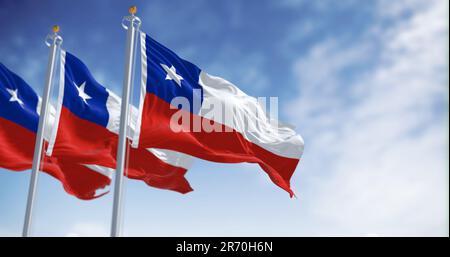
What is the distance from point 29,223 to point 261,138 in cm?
718

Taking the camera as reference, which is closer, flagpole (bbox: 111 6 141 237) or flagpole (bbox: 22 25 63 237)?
flagpole (bbox: 111 6 141 237)

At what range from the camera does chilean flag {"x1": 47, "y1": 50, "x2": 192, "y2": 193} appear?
13188 mm

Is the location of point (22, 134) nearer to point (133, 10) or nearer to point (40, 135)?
point (40, 135)

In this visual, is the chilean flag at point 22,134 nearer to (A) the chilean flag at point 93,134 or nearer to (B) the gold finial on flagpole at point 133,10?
(A) the chilean flag at point 93,134

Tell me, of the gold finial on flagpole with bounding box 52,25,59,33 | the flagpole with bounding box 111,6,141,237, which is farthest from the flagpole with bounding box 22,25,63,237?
the flagpole with bounding box 111,6,141,237

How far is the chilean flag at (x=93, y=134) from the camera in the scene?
13.2m

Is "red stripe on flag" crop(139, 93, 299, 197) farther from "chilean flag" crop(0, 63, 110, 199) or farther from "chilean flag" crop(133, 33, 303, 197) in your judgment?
"chilean flag" crop(0, 63, 110, 199)

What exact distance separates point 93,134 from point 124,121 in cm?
269

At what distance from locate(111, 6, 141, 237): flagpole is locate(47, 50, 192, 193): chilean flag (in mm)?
2054

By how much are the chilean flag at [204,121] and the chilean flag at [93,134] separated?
2.02m

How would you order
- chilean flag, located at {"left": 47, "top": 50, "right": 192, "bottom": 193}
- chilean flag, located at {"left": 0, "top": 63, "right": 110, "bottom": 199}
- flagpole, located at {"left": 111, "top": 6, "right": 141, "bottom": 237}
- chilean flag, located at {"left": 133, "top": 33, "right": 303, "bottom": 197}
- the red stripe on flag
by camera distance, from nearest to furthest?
flagpole, located at {"left": 111, "top": 6, "right": 141, "bottom": 237} < the red stripe on flag < chilean flag, located at {"left": 133, "top": 33, "right": 303, "bottom": 197} < chilean flag, located at {"left": 47, "top": 50, "right": 192, "bottom": 193} < chilean flag, located at {"left": 0, "top": 63, "right": 110, "bottom": 199}

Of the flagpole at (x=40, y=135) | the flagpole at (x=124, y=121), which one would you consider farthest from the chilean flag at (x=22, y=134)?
the flagpole at (x=124, y=121)

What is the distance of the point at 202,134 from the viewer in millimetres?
Result: 12305
